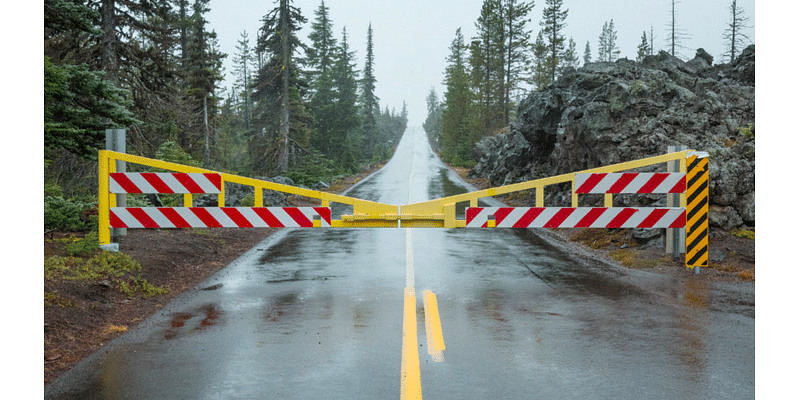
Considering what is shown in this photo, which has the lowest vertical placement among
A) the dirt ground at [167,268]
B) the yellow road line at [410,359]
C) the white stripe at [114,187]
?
the yellow road line at [410,359]

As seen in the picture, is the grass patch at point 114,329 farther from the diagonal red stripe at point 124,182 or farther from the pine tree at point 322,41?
the pine tree at point 322,41

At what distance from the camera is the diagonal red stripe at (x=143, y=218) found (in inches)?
315

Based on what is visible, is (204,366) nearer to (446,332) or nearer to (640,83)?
(446,332)

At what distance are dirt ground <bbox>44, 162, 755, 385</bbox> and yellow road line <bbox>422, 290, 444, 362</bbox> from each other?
10.4 feet

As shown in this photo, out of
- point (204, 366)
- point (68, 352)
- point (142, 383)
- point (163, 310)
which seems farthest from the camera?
point (163, 310)

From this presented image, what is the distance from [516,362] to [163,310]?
4328mm

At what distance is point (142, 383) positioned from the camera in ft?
13.6

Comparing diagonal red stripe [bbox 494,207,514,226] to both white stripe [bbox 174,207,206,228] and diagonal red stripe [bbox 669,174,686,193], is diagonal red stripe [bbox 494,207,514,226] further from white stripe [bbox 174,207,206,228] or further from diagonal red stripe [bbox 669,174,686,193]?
white stripe [bbox 174,207,206,228]

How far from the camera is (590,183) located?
8.09m

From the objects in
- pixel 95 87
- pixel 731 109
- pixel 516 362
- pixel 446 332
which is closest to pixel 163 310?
pixel 446 332

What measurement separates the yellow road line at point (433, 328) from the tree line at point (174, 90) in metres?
6.91

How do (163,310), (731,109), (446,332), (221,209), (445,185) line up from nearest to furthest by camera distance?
(446,332)
(163,310)
(221,209)
(731,109)
(445,185)

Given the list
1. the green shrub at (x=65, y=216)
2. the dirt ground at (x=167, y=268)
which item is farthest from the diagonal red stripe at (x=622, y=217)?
the green shrub at (x=65, y=216)

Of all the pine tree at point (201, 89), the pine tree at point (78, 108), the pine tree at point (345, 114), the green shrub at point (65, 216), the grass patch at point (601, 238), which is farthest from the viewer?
the pine tree at point (345, 114)
